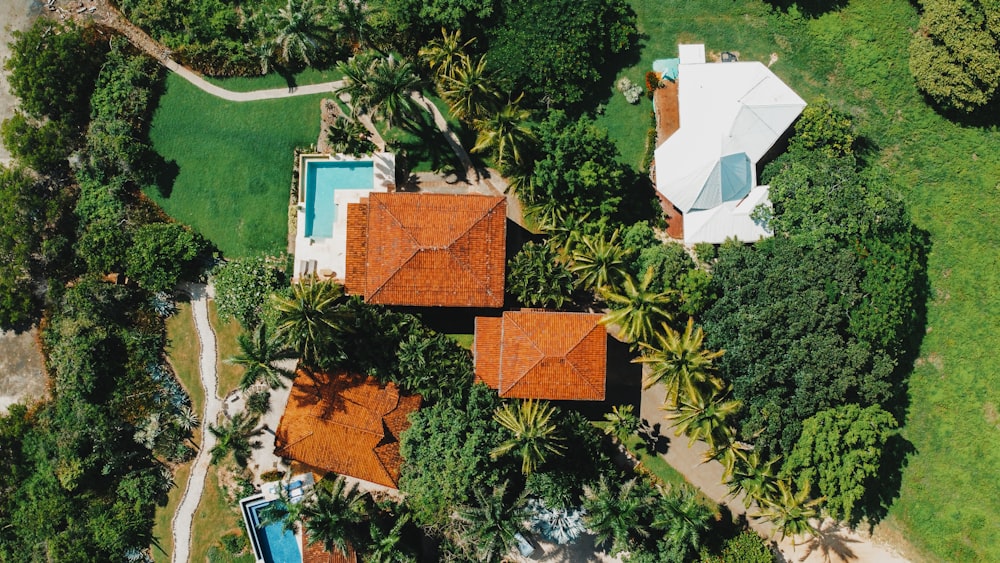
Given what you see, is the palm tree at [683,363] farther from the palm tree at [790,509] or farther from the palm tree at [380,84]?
the palm tree at [380,84]

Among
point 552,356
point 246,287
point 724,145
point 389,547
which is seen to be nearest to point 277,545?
point 389,547

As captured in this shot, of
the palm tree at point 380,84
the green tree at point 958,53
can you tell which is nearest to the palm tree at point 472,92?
the palm tree at point 380,84

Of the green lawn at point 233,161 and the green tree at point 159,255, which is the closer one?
the green tree at point 159,255

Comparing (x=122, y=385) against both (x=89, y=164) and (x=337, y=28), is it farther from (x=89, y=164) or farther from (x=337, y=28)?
(x=337, y=28)

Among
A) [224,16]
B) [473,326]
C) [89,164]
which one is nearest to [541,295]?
[473,326]

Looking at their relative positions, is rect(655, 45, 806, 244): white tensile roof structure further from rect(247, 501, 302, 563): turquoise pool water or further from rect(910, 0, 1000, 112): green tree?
rect(247, 501, 302, 563): turquoise pool water

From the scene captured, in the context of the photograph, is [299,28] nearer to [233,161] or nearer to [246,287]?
[233,161]

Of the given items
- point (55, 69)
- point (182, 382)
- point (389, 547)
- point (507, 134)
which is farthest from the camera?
point (182, 382)
